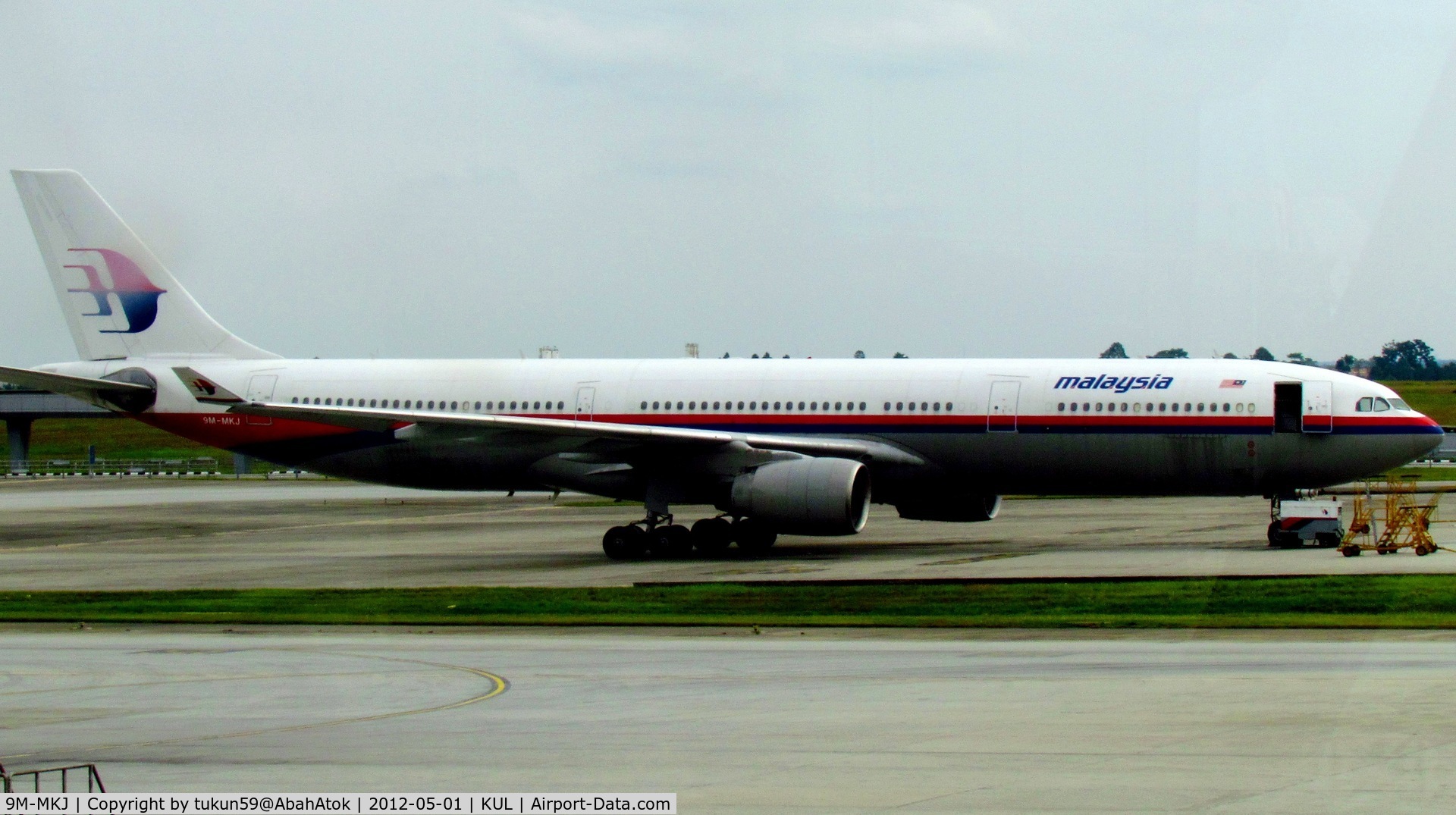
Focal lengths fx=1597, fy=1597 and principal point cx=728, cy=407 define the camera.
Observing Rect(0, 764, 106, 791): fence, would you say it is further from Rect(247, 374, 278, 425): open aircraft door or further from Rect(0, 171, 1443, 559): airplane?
Rect(247, 374, 278, 425): open aircraft door

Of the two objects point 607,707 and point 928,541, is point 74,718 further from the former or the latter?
point 928,541

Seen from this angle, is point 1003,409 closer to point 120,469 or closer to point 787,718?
point 787,718

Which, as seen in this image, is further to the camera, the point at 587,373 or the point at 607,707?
the point at 587,373

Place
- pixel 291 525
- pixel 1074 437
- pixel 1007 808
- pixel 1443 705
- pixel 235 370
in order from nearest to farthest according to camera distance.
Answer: pixel 1007 808
pixel 1443 705
pixel 1074 437
pixel 235 370
pixel 291 525

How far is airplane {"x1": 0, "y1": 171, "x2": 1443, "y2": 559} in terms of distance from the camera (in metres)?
30.0

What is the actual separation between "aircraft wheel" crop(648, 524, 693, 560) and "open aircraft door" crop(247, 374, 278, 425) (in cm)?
1032

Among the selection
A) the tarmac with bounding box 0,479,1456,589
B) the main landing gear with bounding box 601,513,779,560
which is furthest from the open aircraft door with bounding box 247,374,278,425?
the main landing gear with bounding box 601,513,779,560

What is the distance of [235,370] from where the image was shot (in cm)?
3688

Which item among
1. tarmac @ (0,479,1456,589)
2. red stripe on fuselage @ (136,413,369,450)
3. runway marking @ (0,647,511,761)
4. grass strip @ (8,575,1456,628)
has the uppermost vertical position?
red stripe on fuselage @ (136,413,369,450)

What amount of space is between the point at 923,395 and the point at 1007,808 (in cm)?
2257

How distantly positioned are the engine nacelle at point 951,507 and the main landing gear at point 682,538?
325cm

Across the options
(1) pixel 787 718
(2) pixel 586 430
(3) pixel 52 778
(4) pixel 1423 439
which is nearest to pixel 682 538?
(2) pixel 586 430

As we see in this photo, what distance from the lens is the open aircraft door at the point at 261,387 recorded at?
35.9 m

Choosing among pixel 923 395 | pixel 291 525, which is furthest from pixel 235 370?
pixel 923 395
